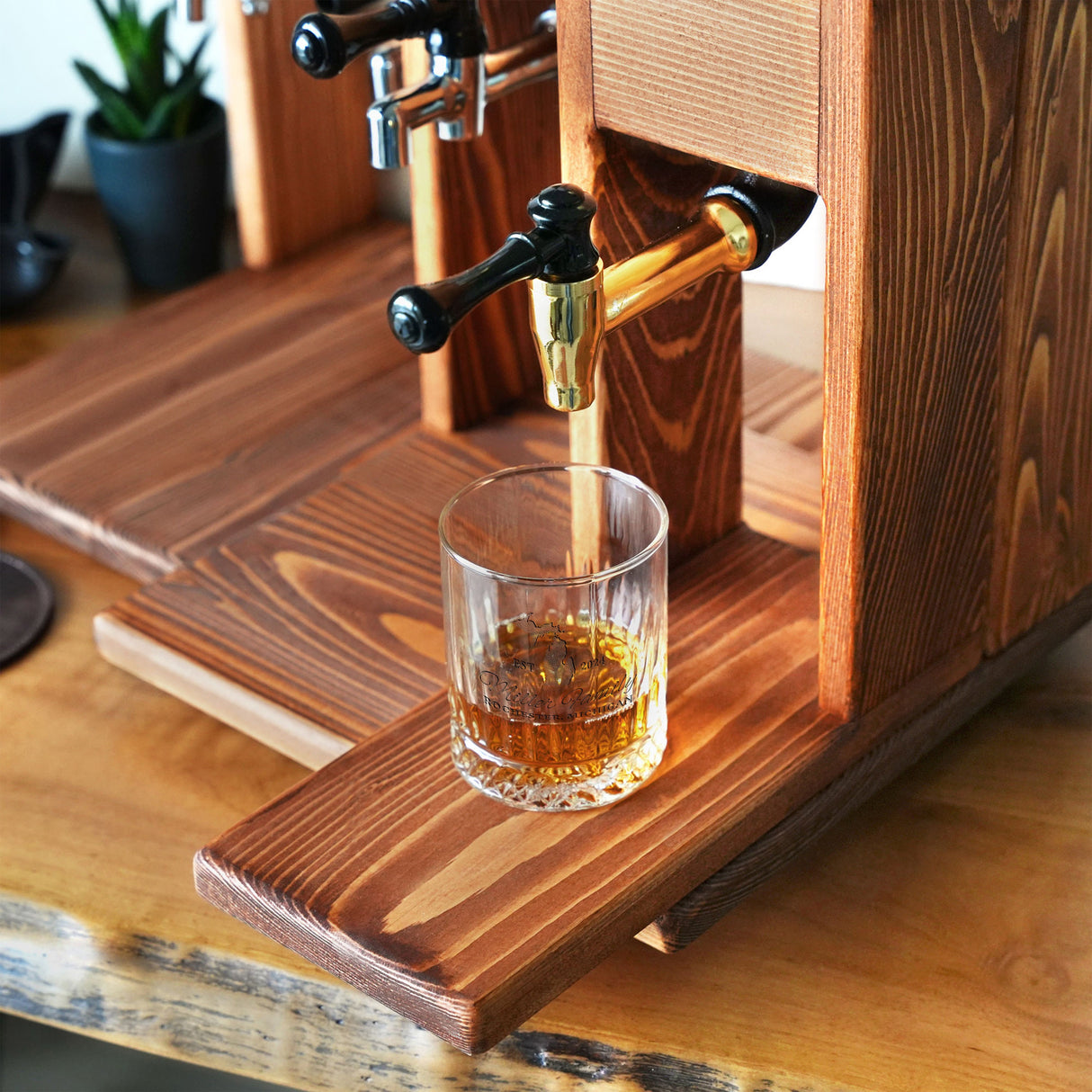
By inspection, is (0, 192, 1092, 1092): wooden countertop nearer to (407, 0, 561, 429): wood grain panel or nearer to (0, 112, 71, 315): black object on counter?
(407, 0, 561, 429): wood grain panel

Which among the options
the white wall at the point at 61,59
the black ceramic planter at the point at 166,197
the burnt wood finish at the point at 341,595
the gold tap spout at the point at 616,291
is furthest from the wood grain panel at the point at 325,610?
the white wall at the point at 61,59

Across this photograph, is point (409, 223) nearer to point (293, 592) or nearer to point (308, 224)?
point (308, 224)

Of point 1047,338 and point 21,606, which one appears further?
A: point 21,606

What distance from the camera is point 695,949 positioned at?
0.64 m

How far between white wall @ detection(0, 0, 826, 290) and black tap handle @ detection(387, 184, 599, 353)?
2.89ft

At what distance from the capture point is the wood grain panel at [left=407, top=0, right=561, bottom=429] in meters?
0.83

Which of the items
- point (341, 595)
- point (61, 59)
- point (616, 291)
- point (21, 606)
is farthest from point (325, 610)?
point (61, 59)

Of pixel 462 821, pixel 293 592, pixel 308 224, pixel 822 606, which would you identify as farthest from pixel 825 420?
pixel 308 224

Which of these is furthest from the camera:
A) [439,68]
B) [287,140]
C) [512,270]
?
[287,140]

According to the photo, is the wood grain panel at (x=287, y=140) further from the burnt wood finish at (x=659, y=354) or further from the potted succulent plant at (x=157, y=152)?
the burnt wood finish at (x=659, y=354)

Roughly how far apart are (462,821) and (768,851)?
0.12 meters

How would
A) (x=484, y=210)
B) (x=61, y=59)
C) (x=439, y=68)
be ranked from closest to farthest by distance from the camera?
(x=439, y=68)
(x=484, y=210)
(x=61, y=59)

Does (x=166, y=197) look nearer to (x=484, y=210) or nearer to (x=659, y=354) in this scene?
(x=484, y=210)

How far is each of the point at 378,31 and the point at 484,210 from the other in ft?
0.73
